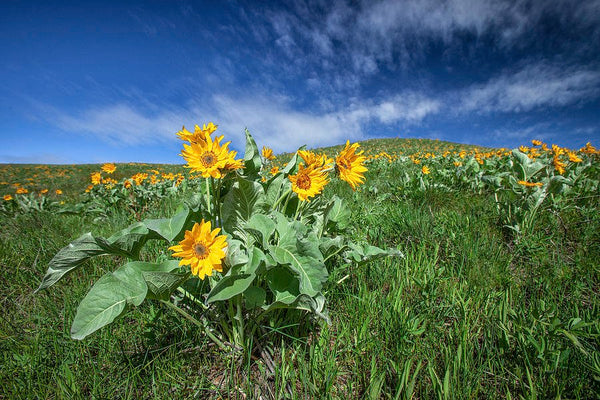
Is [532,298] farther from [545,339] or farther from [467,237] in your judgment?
[467,237]

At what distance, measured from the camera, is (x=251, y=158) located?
1537 mm

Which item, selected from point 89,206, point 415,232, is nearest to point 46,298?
point 415,232

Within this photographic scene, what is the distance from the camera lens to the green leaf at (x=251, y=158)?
5.05 ft

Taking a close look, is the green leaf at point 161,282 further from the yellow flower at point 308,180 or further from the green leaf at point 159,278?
the yellow flower at point 308,180

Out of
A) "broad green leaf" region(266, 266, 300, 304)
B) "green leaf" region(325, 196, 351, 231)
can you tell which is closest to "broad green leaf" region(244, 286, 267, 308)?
"broad green leaf" region(266, 266, 300, 304)

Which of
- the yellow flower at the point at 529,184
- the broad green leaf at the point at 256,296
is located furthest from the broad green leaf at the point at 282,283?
the yellow flower at the point at 529,184

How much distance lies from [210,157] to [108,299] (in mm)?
719

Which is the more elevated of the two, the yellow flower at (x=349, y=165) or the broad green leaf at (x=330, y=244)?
the yellow flower at (x=349, y=165)

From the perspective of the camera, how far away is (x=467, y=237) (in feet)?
7.40

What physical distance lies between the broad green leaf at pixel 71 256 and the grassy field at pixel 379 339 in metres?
0.41

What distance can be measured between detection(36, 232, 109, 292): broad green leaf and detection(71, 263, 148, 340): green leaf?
0.21 metres

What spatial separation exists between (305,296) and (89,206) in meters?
5.19

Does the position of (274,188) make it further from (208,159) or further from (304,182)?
(208,159)

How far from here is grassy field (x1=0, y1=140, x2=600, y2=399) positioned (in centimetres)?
117
